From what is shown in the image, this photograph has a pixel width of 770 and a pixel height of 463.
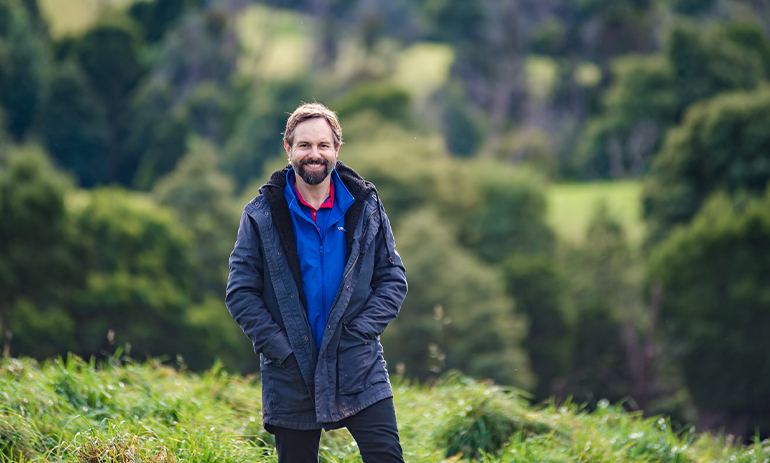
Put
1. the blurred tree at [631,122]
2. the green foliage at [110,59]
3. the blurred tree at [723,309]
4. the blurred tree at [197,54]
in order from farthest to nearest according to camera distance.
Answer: the blurred tree at [197,54] < the green foliage at [110,59] < the blurred tree at [631,122] < the blurred tree at [723,309]

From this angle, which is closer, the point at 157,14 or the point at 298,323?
the point at 298,323

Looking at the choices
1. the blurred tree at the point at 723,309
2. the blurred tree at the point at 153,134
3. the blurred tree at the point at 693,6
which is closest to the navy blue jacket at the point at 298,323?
the blurred tree at the point at 723,309

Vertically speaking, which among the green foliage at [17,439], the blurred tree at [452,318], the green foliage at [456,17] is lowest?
the green foliage at [17,439]

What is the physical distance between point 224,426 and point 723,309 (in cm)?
2300

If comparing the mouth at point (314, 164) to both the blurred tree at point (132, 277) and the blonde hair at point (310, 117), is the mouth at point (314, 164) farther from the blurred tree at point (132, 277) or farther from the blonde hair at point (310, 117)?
the blurred tree at point (132, 277)

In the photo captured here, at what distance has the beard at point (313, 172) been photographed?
3.70 meters

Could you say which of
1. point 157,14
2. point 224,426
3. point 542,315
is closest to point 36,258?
point 542,315

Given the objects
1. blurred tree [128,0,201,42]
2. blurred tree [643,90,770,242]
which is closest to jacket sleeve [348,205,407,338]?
blurred tree [643,90,770,242]

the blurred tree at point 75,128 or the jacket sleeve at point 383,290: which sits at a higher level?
the blurred tree at point 75,128

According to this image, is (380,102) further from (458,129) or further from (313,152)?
(313,152)

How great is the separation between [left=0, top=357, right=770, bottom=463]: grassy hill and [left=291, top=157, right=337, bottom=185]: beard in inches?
59.2

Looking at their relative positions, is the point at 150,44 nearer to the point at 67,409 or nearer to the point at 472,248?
the point at 472,248

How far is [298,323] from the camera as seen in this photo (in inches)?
141

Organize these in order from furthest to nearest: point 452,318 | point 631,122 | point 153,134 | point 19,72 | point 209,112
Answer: point 209,112, point 153,134, point 19,72, point 631,122, point 452,318
